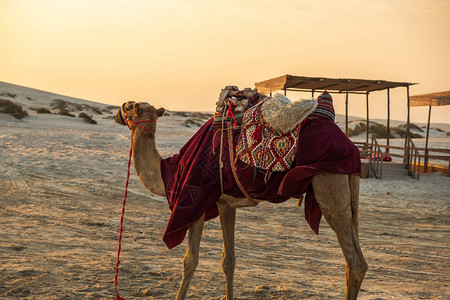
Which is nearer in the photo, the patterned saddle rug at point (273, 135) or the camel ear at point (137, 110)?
the patterned saddle rug at point (273, 135)

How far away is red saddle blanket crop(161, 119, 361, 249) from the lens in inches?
142

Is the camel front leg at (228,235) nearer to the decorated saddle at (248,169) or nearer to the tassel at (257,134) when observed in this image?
the decorated saddle at (248,169)

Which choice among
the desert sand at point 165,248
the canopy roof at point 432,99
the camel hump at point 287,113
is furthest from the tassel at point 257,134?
the canopy roof at point 432,99

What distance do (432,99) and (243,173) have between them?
17.1 m

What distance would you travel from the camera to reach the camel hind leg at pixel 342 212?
3.62 m

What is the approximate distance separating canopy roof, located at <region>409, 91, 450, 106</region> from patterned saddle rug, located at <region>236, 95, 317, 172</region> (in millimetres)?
15824

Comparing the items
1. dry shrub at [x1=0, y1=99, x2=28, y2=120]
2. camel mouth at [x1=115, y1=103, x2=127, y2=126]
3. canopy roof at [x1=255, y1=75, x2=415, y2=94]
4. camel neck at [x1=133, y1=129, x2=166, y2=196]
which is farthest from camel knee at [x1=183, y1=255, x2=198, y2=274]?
dry shrub at [x1=0, y1=99, x2=28, y2=120]

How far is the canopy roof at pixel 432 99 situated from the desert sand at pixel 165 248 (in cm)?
601

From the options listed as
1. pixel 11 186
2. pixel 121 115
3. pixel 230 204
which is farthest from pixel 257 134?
pixel 11 186

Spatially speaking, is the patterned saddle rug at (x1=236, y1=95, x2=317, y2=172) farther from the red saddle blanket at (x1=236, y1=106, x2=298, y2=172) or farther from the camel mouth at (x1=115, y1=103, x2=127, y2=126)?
the camel mouth at (x1=115, y1=103, x2=127, y2=126)

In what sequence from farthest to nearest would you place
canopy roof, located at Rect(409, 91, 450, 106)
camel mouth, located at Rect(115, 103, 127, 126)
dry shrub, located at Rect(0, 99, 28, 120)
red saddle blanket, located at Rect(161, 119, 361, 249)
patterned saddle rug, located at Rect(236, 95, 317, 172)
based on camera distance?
dry shrub, located at Rect(0, 99, 28, 120)
canopy roof, located at Rect(409, 91, 450, 106)
camel mouth, located at Rect(115, 103, 127, 126)
patterned saddle rug, located at Rect(236, 95, 317, 172)
red saddle blanket, located at Rect(161, 119, 361, 249)

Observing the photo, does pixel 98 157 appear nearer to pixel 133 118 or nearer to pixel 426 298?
pixel 133 118

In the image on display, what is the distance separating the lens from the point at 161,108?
4.65 metres

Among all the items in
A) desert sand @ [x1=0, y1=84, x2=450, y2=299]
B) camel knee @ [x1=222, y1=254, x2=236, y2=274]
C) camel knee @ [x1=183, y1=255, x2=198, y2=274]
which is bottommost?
desert sand @ [x1=0, y1=84, x2=450, y2=299]
